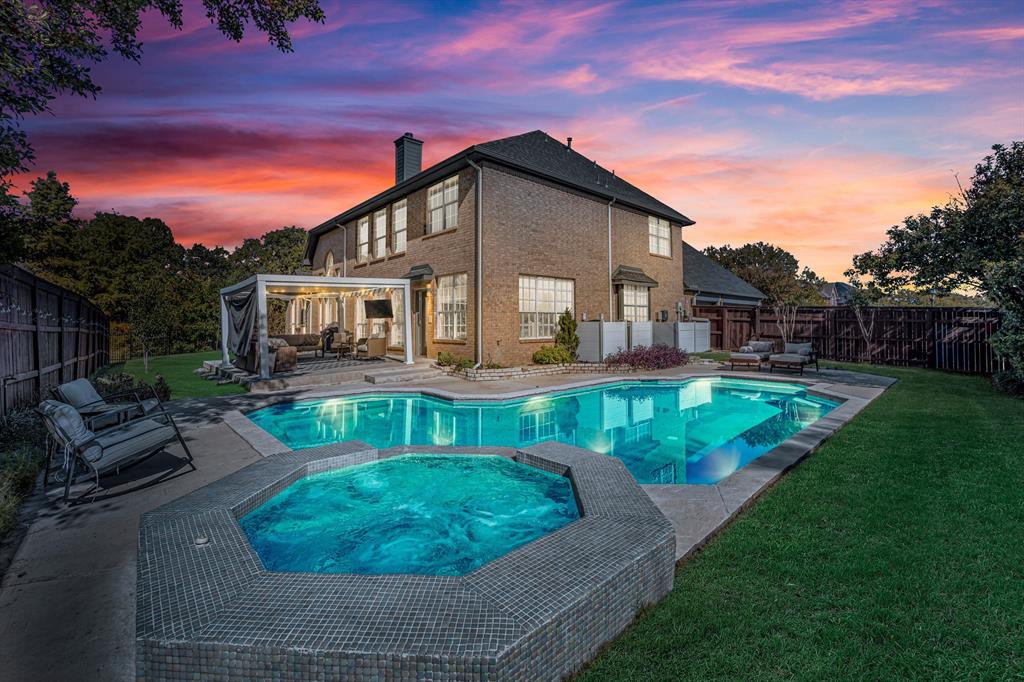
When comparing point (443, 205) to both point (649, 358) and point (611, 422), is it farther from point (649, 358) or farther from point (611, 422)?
point (611, 422)

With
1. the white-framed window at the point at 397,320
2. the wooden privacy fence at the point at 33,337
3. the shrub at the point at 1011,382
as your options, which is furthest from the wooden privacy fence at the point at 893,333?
the wooden privacy fence at the point at 33,337

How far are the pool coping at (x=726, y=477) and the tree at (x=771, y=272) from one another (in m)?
25.9

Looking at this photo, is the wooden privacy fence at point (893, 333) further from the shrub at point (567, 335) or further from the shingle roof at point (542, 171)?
the shrub at point (567, 335)

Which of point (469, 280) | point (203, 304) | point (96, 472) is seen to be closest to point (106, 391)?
point (96, 472)

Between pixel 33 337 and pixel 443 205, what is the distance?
10649 millimetres

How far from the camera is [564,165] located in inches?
665

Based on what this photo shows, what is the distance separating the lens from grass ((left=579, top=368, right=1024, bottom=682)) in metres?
2.28

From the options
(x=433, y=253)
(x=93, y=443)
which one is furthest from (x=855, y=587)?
(x=433, y=253)

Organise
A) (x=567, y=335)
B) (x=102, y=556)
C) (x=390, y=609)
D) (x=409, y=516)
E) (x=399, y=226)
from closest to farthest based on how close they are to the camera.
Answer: (x=390, y=609)
(x=102, y=556)
(x=409, y=516)
(x=567, y=335)
(x=399, y=226)

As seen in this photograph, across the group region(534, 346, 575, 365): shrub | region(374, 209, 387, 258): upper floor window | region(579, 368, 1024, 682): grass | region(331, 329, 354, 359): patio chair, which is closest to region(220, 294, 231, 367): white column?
region(331, 329, 354, 359): patio chair

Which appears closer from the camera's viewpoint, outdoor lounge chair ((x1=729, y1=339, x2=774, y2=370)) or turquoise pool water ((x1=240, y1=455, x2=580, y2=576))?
turquoise pool water ((x1=240, y1=455, x2=580, y2=576))

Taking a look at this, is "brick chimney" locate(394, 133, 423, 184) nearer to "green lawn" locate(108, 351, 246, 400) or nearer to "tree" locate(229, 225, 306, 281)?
"green lawn" locate(108, 351, 246, 400)

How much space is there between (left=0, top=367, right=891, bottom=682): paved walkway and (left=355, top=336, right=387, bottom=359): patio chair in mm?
9418

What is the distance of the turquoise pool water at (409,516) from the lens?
3.99 metres
